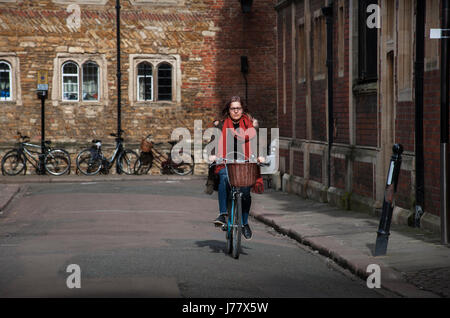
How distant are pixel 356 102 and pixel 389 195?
21.4 feet

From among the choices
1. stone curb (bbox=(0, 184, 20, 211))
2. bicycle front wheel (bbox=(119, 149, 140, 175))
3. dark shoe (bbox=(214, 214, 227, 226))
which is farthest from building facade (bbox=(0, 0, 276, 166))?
dark shoe (bbox=(214, 214, 227, 226))

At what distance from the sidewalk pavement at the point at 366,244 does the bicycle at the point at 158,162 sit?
1177 centimetres

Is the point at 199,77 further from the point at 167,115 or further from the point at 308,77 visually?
the point at 308,77

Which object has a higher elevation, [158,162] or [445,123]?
[445,123]

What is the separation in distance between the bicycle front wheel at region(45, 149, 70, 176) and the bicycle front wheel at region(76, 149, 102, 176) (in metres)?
0.43

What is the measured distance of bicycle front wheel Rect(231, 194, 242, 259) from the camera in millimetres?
9445

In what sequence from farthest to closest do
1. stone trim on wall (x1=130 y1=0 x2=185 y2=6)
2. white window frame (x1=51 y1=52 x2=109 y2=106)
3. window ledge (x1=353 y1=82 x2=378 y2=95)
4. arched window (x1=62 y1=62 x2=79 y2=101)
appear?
stone trim on wall (x1=130 y1=0 x2=185 y2=6)
arched window (x1=62 y1=62 x2=79 y2=101)
white window frame (x1=51 y1=52 x2=109 y2=106)
window ledge (x1=353 y1=82 x2=378 y2=95)

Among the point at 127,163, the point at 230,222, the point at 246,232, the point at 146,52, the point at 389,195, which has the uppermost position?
the point at 146,52

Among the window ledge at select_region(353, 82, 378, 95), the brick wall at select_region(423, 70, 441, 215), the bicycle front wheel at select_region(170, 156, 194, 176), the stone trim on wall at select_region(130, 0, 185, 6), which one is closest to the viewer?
the brick wall at select_region(423, 70, 441, 215)

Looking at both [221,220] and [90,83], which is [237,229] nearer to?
[221,220]

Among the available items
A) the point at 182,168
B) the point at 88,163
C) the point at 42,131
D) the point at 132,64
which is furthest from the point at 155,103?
the point at 42,131

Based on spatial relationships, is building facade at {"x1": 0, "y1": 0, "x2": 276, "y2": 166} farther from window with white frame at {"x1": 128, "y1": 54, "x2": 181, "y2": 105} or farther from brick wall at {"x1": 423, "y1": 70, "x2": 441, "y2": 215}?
brick wall at {"x1": 423, "y1": 70, "x2": 441, "y2": 215}

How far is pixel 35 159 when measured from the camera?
2761 cm
